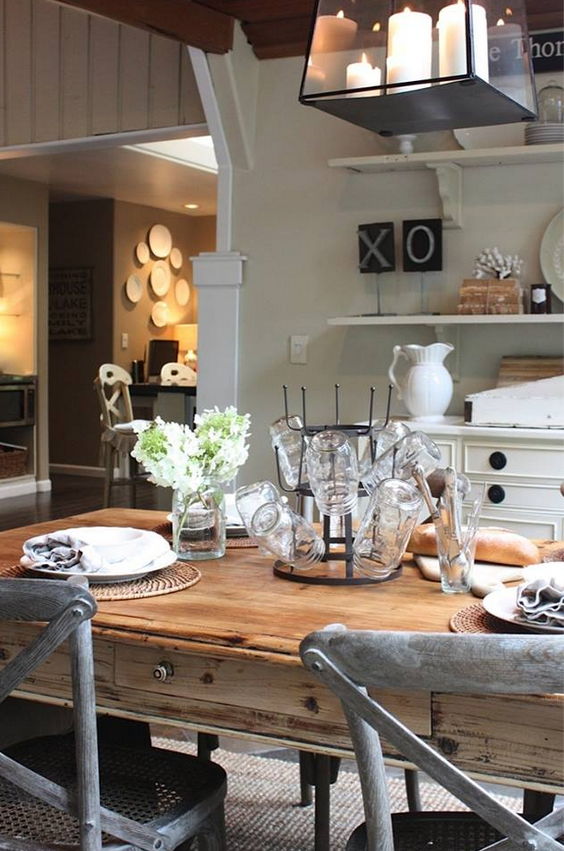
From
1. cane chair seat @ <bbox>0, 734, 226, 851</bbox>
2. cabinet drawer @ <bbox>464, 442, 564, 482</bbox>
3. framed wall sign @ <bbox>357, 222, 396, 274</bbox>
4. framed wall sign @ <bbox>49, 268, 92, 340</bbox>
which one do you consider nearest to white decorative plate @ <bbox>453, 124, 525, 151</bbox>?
framed wall sign @ <bbox>357, 222, 396, 274</bbox>

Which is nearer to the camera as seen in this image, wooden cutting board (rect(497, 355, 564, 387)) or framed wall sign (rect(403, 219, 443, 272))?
wooden cutting board (rect(497, 355, 564, 387))

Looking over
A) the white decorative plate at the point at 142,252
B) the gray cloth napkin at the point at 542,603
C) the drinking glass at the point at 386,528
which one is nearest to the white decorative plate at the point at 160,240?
the white decorative plate at the point at 142,252

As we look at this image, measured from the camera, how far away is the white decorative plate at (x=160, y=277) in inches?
378

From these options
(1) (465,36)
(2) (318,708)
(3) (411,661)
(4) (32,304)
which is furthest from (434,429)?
(4) (32,304)

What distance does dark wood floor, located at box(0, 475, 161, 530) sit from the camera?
6719mm

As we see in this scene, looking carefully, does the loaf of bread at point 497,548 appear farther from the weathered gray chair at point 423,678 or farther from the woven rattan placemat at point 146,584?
the weathered gray chair at point 423,678

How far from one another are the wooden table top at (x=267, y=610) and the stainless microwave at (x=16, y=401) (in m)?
6.21

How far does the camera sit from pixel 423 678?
109cm

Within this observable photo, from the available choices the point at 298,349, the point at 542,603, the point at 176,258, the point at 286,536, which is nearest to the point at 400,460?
the point at 286,536

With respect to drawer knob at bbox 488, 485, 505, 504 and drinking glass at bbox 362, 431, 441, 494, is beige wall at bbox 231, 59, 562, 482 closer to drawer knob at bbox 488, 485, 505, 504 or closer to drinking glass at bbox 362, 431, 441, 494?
drawer knob at bbox 488, 485, 505, 504

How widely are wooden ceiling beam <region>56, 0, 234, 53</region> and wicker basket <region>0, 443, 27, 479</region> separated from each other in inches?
181

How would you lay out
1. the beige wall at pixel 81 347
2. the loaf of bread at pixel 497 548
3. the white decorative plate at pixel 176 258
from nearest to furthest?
1. the loaf of bread at pixel 497 548
2. the beige wall at pixel 81 347
3. the white decorative plate at pixel 176 258

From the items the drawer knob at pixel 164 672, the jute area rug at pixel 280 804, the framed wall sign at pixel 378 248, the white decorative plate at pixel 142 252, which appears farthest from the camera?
the white decorative plate at pixel 142 252

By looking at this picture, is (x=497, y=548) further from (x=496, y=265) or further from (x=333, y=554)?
(x=496, y=265)
